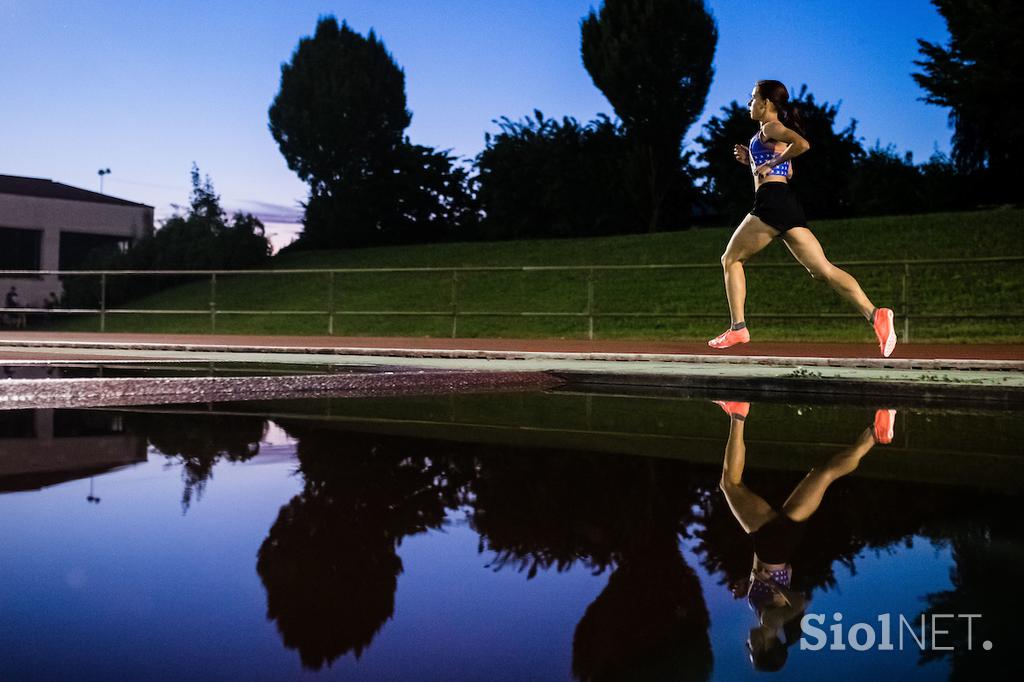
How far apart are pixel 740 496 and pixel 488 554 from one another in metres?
1.14

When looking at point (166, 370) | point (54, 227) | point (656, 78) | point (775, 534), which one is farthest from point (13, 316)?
point (775, 534)

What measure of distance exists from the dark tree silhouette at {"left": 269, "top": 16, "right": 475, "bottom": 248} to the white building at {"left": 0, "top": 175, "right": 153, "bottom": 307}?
6.11 meters

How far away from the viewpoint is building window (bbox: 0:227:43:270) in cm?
3628

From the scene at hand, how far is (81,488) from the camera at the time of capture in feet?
11.3

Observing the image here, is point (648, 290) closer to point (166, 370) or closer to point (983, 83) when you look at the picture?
point (983, 83)

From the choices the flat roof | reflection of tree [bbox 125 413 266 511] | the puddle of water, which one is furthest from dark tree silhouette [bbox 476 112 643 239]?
reflection of tree [bbox 125 413 266 511]

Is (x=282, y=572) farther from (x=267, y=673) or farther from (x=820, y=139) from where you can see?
(x=820, y=139)

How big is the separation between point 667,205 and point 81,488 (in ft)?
92.6

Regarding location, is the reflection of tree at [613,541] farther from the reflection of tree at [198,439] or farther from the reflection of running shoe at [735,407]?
the reflection of running shoe at [735,407]

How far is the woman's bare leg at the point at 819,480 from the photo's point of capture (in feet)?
10.2

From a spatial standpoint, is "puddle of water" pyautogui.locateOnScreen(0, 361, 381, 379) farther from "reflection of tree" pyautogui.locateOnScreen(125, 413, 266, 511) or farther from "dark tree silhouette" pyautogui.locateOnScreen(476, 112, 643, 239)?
"dark tree silhouette" pyautogui.locateOnScreen(476, 112, 643, 239)

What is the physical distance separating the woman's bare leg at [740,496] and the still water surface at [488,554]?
2cm

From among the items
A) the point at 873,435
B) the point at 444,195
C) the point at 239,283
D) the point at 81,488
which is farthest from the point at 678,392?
the point at 444,195

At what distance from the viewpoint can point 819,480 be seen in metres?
3.67
